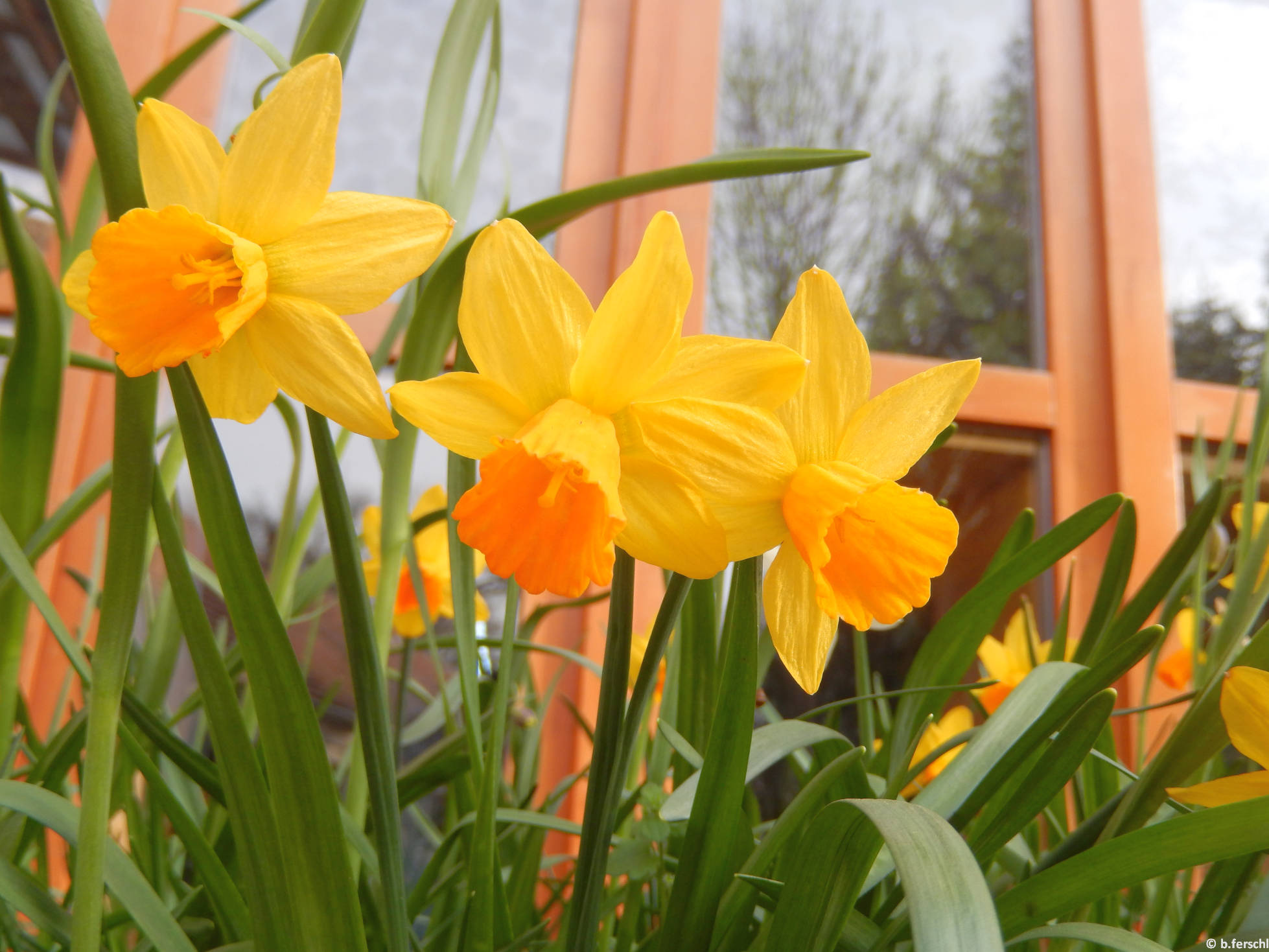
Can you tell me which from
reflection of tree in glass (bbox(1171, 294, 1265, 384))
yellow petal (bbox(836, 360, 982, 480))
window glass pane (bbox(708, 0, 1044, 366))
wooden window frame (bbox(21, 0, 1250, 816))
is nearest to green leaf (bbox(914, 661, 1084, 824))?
yellow petal (bbox(836, 360, 982, 480))

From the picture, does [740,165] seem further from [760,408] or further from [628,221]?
[628,221]

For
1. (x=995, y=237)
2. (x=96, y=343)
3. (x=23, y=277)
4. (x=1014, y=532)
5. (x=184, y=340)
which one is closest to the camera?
(x=184, y=340)

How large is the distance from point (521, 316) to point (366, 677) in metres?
0.13

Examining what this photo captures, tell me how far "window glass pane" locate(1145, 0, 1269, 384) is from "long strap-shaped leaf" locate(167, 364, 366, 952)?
1600 mm

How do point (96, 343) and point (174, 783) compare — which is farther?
point (96, 343)

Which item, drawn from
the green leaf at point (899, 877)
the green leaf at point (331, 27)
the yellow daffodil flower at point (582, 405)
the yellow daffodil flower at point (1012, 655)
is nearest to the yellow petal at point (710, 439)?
the yellow daffodil flower at point (582, 405)

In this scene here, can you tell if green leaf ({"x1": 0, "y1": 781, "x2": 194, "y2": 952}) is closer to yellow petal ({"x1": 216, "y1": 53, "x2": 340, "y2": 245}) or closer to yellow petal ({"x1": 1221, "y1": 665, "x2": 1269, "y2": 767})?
yellow petal ({"x1": 216, "y1": 53, "x2": 340, "y2": 245})

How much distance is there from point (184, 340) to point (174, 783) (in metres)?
0.40

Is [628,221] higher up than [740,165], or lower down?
higher up

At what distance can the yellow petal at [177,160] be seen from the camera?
0.89 feet

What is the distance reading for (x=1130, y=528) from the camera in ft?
1.49

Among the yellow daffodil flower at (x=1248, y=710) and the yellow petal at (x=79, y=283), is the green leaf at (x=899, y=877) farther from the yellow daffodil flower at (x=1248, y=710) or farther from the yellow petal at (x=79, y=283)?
the yellow petal at (x=79, y=283)

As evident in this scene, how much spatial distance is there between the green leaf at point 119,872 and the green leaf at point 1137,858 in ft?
0.96

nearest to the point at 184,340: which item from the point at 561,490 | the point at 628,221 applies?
the point at 561,490
